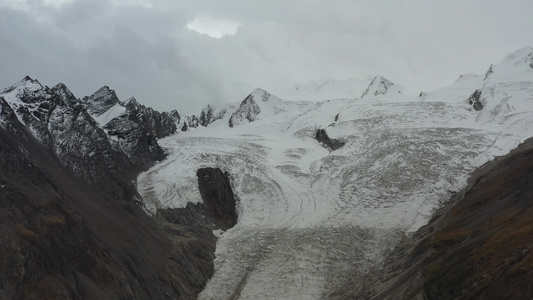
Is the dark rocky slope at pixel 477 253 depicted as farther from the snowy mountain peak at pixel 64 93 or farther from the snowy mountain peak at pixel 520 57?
the snowy mountain peak at pixel 520 57

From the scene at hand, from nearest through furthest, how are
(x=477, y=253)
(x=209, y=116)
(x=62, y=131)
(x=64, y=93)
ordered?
(x=477, y=253), (x=62, y=131), (x=64, y=93), (x=209, y=116)

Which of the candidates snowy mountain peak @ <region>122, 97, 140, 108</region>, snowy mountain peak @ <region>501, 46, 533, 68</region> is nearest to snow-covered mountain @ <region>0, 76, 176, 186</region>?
snowy mountain peak @ <region>122, 97, 140, 108</region>

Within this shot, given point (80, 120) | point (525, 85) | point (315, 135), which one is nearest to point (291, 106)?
point (315, 135)

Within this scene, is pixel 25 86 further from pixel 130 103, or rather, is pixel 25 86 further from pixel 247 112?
pixel 247 112

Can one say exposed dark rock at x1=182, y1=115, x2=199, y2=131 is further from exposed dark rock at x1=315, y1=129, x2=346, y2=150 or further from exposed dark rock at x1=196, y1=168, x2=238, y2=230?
exposed dark rock at x1=196, y1=168, x2=238, y2=230

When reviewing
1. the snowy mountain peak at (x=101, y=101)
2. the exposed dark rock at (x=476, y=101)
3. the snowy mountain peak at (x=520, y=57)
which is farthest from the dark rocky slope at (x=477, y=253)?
the snowy mountain peak at (x=520, y=57)

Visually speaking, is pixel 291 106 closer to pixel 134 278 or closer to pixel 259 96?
pixel 259 96

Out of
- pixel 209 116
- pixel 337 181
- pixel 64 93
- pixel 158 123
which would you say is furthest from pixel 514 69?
pixel 209 116
